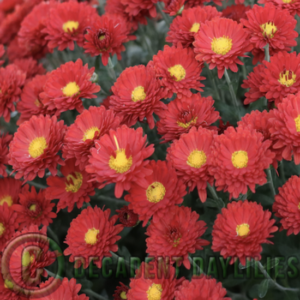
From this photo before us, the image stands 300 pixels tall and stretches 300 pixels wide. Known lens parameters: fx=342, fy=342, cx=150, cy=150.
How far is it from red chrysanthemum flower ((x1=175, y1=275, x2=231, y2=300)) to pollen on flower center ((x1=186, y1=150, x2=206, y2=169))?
1.11 ft

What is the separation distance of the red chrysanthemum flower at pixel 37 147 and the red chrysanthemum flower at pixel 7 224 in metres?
0.20

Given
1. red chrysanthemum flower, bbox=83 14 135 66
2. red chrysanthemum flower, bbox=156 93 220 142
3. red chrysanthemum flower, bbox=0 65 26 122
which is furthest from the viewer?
red chrysanthemum flower, bbox=0 65 26 122

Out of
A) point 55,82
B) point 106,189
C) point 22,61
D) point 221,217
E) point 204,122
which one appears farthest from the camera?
point 22,61

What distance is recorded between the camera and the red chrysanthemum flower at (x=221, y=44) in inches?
46.7

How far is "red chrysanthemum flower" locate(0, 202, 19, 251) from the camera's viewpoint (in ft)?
4.29

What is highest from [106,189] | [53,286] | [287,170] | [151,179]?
[151,179]

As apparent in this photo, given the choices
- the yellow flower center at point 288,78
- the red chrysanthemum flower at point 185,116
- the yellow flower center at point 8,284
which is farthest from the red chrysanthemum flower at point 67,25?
the yellow flower center at point 8,284

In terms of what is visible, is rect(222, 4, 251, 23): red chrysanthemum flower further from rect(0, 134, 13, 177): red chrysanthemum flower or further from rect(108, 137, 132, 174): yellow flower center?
rect(0, 134, 13, 177): red chrysanthemum flower

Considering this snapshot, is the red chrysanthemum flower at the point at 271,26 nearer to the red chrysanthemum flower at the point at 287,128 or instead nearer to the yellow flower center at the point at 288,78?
the yellow flower center at the point at 288,78

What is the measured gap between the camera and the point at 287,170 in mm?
1414

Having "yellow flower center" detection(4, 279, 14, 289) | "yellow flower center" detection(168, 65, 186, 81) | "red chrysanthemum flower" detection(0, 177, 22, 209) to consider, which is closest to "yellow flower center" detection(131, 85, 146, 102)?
"yellow flower center" detection(168, 65, 186, 81)

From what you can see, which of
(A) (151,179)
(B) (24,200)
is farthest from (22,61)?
(A) (151,179)

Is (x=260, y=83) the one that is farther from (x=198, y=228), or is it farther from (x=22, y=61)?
(x=22, y=61)

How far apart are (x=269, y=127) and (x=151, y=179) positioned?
399mm
